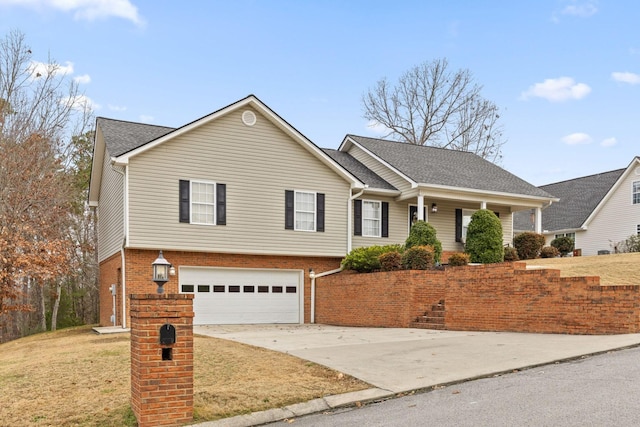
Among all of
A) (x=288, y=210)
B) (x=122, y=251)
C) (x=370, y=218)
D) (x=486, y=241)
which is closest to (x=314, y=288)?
(x=288, y=210)

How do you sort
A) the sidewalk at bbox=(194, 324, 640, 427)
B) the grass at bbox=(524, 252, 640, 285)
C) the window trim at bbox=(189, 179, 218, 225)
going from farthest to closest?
1. the window trim at bbox=(189, 179, 218, 225)
2. the grass at bbox=(524, 252, 640, 285)
3. the sidewalk at bbox=(194, 324, 640, 427)

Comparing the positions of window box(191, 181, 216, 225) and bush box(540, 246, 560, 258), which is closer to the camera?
window box(191, 181, 216, 225)

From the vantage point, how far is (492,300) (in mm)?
14008

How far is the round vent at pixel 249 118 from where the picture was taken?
1889 centimetres

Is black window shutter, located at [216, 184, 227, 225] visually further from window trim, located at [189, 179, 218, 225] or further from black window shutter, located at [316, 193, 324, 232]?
black window shutter, located at [316, 193, 324, 232]

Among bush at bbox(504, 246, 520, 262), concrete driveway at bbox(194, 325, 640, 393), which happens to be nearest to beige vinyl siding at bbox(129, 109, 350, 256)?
concrete driveway at bbox(194, 325, 640, 393)

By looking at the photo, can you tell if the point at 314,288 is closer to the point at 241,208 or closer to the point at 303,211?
the point at 303,211

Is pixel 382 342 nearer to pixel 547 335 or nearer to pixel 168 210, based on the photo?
pixel 547 335

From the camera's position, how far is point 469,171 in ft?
81.0

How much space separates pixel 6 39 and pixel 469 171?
21.7 meters

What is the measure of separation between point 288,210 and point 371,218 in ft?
12.6

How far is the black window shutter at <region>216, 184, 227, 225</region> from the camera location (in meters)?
18.3

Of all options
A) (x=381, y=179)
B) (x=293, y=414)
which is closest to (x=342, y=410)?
(x=293, y=414)

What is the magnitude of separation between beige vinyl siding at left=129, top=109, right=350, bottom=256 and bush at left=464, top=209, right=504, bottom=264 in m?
4.74
